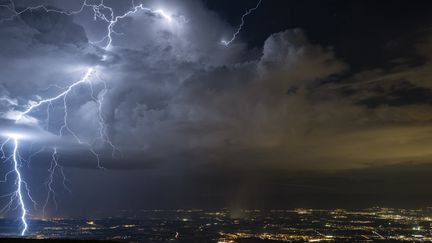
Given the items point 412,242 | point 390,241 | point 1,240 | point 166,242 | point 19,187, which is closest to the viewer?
point 1,240

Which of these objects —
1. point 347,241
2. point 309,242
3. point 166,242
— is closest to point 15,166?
point 166,242

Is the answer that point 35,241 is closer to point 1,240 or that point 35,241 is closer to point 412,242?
point 1,240

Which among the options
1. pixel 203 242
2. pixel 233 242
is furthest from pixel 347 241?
pixel 203 242

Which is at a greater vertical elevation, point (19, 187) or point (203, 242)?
point (19, 187)

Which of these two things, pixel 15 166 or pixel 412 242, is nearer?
pixel 15 166

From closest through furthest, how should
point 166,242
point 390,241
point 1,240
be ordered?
1. point 1,240
2. point 166,242
3. point 390,241

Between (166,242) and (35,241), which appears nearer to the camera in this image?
(35,241)

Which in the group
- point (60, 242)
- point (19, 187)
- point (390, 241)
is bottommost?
point (390, 241)

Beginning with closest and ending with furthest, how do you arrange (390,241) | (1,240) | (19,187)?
(1,240) < (19,187) < (390,241)

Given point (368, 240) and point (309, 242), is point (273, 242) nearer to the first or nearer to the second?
point (309, 242)

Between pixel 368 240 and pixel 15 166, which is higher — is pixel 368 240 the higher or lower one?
the lower one
